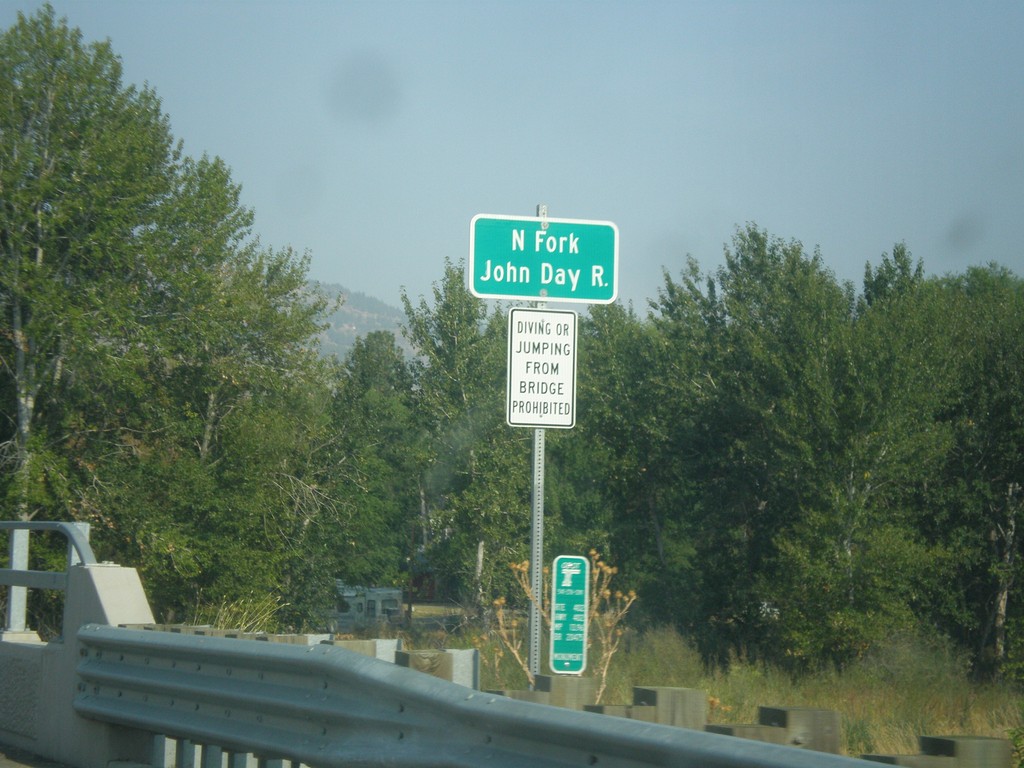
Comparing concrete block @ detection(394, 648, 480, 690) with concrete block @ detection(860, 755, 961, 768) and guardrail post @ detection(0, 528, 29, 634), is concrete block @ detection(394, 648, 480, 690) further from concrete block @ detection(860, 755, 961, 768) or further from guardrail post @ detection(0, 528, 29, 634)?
guardrail post @ detection(0, 528, 29, 634)

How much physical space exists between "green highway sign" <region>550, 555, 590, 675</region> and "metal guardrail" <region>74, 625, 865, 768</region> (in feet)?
5.72

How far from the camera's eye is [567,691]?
3447 millimetres

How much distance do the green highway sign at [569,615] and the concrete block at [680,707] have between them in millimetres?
2776

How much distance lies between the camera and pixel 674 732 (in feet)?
9.11

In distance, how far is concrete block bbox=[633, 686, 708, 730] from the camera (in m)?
3.14

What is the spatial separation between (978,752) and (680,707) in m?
0.89

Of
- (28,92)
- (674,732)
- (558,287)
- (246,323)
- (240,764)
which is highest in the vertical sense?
(28,92)

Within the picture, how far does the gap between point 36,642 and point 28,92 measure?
95.0 ft

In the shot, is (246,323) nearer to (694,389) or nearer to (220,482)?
(220,482)

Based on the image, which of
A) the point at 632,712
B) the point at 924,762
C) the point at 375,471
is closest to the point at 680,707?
the point at 632,712

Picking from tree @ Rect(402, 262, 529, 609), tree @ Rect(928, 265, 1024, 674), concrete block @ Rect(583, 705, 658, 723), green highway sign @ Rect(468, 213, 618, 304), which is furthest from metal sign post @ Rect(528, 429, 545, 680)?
tree @ Rect(402, 262, 529, 609)

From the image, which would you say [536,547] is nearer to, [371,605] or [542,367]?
[542,367]

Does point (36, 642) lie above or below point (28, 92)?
below

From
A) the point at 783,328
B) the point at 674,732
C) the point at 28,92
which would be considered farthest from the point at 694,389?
the point at 674,732
